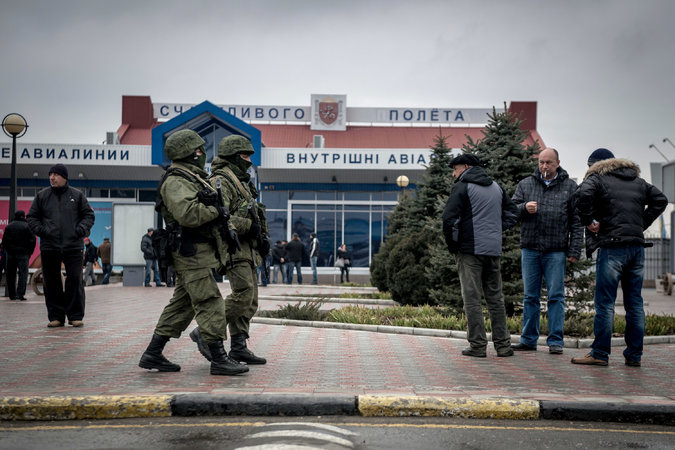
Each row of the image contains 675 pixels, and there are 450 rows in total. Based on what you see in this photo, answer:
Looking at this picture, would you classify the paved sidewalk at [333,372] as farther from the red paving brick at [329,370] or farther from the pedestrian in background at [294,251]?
the pedestrian in background at [294,251]

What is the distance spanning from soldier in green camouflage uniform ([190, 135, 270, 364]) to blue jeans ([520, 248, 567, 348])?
2875mm

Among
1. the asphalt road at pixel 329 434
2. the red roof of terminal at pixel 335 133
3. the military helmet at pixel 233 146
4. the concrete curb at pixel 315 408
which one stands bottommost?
the asphalt road at pixel 329 434

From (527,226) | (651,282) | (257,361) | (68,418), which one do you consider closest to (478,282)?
(527,226)

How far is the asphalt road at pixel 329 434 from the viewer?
4.25 meters

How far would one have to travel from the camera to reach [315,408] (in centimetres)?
508

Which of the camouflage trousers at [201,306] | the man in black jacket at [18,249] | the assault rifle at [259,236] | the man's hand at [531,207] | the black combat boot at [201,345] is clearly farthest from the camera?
the man in black jacket at [18,249]

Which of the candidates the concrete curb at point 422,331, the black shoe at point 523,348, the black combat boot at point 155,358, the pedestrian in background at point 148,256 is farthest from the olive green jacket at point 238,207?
the pedestrian in background at point 148,256

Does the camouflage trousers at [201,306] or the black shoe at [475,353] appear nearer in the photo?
the camouflage trousers at [201,306]

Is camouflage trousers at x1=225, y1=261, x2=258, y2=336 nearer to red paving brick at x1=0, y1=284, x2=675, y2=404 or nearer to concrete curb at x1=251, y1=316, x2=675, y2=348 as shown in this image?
red paving brick at x1=0, y1=284, x2=675, y2=404

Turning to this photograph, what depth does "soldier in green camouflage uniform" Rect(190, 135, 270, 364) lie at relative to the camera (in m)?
6.66

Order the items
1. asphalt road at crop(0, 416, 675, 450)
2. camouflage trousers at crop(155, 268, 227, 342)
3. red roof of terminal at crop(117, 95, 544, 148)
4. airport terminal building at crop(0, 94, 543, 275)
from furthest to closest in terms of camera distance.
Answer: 1. red roof of terminal at crop(117, 95, 544, 148)
2. airport terminal building at crop(0, 94, 543, 275)
3. camouflage trousers at crop(155, 268, 227, 342)
4. asphalt road at crop(0, 416, 675, 450)

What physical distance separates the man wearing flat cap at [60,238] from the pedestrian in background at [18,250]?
6.24m

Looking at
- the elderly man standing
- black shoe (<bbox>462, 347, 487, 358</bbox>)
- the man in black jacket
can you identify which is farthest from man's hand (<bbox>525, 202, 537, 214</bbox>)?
the man in black jacket

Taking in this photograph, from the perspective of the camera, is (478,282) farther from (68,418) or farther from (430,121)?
(430,121)
